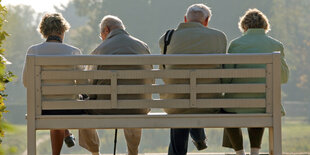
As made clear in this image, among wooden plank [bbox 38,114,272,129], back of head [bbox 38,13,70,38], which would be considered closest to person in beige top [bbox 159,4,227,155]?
wooden plank [bbox 38,114,272,129]

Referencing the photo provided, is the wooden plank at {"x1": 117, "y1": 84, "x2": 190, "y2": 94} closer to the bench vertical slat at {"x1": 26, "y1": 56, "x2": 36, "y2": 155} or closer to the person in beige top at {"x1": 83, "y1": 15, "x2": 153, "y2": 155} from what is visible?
the person in beige top at {"x1": 83, "y1": 15, "x2": 153, "y2": 155}

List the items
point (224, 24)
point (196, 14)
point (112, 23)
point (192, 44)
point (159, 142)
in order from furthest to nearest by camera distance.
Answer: point (224, 24) < point (159, 142) < point (112, 23) < point (196, 14) < point (192, 44)

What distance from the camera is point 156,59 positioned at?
14.4 feet

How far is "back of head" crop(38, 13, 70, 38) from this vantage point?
201 inches

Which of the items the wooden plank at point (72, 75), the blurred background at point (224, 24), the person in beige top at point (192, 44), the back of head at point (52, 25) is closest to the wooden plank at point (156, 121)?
the person in beige top at point (192, 44)

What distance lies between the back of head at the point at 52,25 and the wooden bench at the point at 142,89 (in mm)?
714

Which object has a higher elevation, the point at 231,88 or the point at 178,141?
the point at 231,88

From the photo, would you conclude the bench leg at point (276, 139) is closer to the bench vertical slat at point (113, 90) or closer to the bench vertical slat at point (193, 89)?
the bench vertical slat at point (193, 89)

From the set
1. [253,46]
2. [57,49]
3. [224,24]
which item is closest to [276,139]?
[253,46]

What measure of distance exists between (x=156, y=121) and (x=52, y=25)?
120 cm

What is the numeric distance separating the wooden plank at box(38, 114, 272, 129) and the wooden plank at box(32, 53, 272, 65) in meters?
0.34

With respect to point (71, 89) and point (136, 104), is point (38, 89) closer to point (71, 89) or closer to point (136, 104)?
point (71, 89)

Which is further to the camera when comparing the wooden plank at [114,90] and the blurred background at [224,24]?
the blurred background at [224,24]

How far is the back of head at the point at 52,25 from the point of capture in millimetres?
5094
